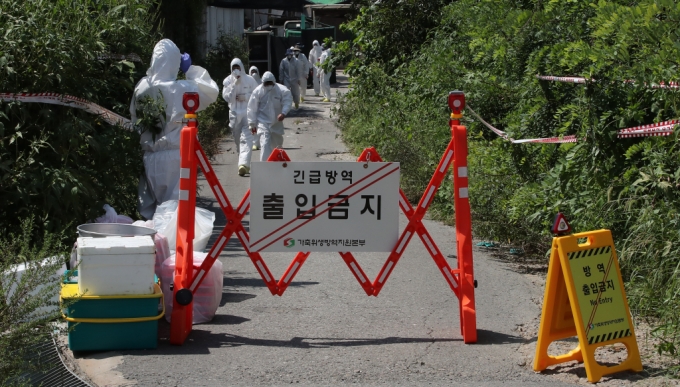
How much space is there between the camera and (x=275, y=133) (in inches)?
555

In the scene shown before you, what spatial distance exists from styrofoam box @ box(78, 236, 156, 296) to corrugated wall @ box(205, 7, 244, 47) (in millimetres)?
20250

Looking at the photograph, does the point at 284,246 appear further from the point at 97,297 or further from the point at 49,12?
the point at 49,12

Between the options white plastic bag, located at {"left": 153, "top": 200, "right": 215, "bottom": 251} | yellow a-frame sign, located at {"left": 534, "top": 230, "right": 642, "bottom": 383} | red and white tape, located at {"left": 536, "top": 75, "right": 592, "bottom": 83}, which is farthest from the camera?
white plastic bag, located at {"left": 153, "top": 200, "right": 215, "bottom": 251}

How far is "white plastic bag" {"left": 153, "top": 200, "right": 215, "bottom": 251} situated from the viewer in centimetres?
732

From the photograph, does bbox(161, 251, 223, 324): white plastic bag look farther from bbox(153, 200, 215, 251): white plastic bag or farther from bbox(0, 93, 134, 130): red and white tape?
bbox(0, 93, 134, 130): red and white tape

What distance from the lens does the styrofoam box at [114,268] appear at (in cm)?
523

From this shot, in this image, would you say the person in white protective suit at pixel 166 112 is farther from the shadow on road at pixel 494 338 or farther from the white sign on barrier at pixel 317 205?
the shadow on road at pixel 494 338

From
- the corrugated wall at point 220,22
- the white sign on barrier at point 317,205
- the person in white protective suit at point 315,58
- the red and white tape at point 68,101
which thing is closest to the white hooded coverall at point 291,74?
the corrugated wall at point 220,22

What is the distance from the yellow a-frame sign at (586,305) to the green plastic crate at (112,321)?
7.91ft

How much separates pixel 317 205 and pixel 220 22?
914 inches

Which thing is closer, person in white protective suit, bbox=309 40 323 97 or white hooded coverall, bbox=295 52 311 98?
white hooded coverall, bbox=295 52 311 98

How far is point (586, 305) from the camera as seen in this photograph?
16.2 feet

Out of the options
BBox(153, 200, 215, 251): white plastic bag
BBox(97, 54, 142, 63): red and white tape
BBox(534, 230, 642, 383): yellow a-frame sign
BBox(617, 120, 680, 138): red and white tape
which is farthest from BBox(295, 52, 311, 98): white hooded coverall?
BBox(534, 230, 642, 383): yellow a-frame sign

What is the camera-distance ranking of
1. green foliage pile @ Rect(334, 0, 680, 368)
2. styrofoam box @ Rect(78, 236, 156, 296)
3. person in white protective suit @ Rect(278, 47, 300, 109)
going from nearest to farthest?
styrofoam box @ Rect(78, 236, 156, 296), green foliage pile @ Rect(334, 0, 680, 368), person in white protective suit @ Rect(278, 47, 300, 109)
